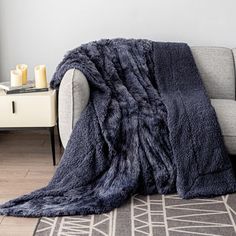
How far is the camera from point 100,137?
2137mm

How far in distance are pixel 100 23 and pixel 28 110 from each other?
921mm

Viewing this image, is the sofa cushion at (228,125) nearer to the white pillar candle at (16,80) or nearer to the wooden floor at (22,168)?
the wooden floor at (22,168)

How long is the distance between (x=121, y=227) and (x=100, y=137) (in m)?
0.52

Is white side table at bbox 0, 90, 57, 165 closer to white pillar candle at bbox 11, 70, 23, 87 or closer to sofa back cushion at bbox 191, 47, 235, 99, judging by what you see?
white pillar candle at bbox 11, 70, 23, 87

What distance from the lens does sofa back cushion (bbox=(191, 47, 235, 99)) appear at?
2.73 metres

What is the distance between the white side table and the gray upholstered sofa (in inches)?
10.3

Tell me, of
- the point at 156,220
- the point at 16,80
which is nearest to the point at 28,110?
the point at 16,80

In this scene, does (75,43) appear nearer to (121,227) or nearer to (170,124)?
(170,124)

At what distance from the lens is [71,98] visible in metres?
2.14

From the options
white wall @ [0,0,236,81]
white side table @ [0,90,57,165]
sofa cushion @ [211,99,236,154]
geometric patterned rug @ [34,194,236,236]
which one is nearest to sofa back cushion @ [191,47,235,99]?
white wall @ [0,0,236,81]

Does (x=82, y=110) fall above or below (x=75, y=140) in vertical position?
above

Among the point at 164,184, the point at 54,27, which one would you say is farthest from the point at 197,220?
the point at 54,27

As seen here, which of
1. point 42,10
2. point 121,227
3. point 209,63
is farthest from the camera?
point 42,10

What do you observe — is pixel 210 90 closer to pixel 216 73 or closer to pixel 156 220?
pixel 216 73
